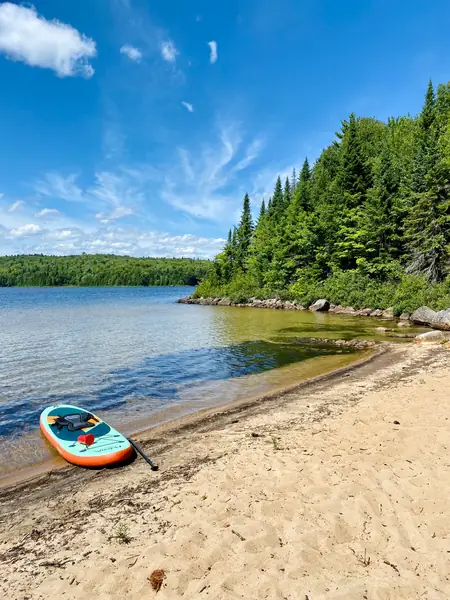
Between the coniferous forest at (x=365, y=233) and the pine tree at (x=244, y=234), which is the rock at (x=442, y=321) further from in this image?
the pine tree at (x=244, y=234)

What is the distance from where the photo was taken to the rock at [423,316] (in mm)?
28547

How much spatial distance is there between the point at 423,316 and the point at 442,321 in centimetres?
273

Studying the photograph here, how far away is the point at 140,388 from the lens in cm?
1416

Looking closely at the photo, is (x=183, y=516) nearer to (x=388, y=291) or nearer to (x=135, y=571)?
(x=135, y=571)

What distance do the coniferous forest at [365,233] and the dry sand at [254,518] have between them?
28.6 metres

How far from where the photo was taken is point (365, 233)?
43.9 metres

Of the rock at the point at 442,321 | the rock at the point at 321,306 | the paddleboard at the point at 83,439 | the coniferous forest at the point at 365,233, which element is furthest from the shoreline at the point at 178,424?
the rock at the point at 321,306

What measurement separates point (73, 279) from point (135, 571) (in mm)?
206494

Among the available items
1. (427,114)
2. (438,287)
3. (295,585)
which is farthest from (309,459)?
(427,114)

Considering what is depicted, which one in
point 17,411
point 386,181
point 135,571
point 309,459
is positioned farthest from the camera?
point 386,181

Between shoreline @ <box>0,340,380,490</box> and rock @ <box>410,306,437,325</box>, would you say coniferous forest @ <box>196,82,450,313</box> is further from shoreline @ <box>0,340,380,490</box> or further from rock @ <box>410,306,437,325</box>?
shoreline @ <box>0,340,380,490</box>

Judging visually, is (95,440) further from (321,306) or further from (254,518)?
(321,306)

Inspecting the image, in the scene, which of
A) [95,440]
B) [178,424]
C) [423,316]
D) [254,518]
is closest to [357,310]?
[423,316]

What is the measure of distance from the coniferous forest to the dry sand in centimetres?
2856
